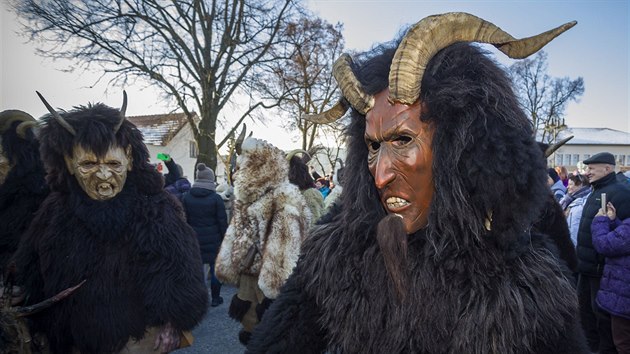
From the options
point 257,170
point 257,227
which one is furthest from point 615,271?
point 257,170

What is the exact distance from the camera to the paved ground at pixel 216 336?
15.7 feet

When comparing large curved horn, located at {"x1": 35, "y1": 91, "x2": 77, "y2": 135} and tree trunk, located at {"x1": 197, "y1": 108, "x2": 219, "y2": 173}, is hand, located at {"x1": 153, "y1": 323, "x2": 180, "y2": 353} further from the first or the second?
tree trunk, located at {"x1": 197, "y1": 108, "x2": 219, "y2": 173}

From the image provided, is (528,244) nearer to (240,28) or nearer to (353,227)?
(353,227)

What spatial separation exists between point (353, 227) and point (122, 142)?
1976mm

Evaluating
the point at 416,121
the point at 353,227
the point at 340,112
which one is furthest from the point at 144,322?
the point at 416,121

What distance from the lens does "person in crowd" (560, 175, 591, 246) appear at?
16.1ft

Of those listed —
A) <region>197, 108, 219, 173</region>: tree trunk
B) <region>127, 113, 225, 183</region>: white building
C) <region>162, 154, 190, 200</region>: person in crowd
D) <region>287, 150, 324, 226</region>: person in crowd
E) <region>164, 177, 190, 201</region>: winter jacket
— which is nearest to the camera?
<region>287, 150, 324, 226</region>: person in crowd

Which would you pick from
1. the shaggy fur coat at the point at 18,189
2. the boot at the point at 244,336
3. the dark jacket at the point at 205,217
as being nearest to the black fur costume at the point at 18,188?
the shaggy fur coat at the point at 18,189

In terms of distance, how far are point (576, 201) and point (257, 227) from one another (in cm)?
426

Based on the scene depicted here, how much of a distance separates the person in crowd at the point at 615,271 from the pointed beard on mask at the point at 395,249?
122 inches

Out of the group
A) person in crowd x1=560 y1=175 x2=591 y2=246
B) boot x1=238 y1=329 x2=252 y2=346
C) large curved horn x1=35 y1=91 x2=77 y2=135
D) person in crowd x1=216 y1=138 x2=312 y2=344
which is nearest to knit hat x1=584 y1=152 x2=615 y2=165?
person in crowd x1=560 y1=175 x2=591 y2=246

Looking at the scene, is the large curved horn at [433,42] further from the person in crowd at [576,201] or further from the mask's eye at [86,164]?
the person in crowd at [576,201]

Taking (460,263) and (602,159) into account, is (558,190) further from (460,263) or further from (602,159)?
(460,263)

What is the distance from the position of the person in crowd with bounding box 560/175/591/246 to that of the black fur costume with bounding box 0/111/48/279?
19.0ft
